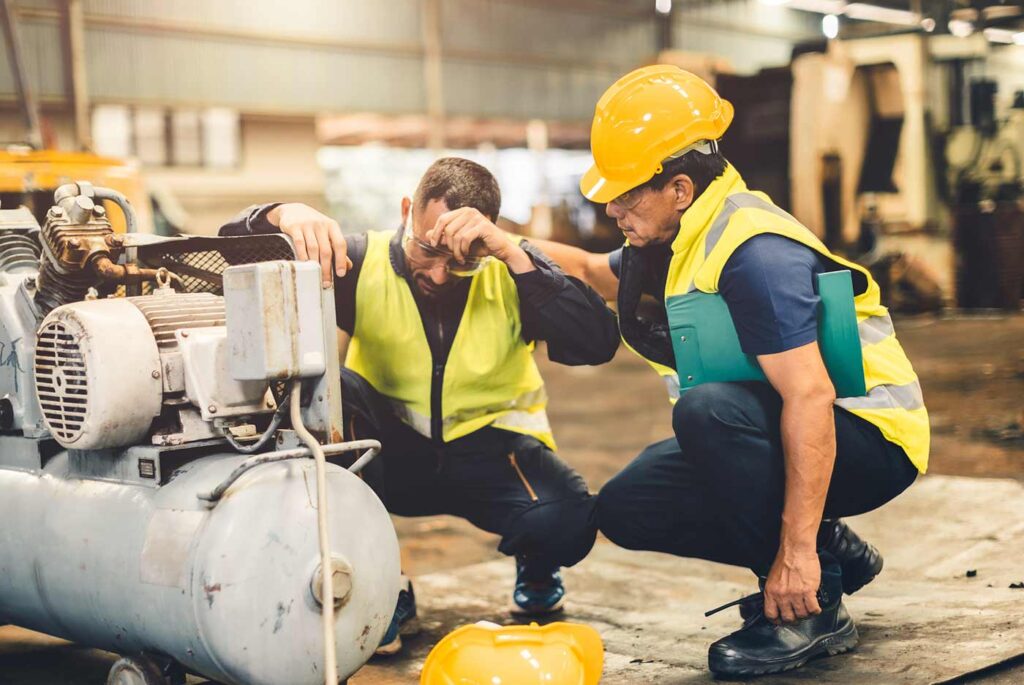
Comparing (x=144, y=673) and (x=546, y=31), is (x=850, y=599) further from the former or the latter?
(x=546, y=31)

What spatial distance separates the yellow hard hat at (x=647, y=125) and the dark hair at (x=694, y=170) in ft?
0.06

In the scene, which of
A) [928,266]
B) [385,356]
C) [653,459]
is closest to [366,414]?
[385,356]

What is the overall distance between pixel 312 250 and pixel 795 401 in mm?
967

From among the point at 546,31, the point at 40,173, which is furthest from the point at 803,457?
the point at 546,31

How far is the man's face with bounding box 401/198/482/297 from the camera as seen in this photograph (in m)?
2.57

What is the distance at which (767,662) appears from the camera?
2223mm

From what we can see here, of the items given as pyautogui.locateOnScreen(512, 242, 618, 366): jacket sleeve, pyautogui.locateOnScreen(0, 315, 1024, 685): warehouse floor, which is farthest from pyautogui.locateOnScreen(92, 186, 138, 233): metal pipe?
pyautogui.locateOnScreen(0, 315, 1024, 685): warehouse floor

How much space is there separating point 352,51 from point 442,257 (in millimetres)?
10938

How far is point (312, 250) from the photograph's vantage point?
230 centimetres

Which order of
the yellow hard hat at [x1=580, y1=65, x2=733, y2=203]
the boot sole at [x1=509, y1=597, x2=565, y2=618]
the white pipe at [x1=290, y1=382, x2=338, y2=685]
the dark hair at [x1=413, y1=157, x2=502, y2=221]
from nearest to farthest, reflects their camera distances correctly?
the white pipe at [x1=290, y1=382, x2=338, y2=685] < the yellow hard hat at [x1=580, y1=65, x2=733, y2=203] < the dark hair at [x1=413, y1=157, x2=502, y2=221] < the boot sole at [x1=509, y1=597, x2=565, y2=618]

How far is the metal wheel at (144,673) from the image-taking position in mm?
1994

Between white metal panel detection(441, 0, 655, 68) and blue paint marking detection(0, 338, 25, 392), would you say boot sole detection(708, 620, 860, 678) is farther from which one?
white metal panel detection(441, 0, 655, 68)

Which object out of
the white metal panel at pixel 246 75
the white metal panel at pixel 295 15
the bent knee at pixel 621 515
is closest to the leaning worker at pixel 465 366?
the bent knee at pixel 621 515

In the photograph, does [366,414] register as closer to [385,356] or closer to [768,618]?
[385,356]
